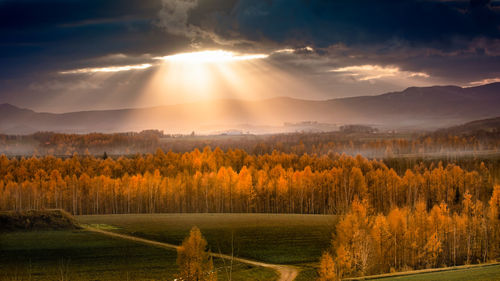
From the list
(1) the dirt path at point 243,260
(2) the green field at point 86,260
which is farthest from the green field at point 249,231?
(2) the green field at point 86,260

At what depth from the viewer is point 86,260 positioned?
6788cm

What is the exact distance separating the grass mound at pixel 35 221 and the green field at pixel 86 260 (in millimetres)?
4385

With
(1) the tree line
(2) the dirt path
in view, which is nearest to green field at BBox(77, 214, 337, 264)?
(2) the dirt path

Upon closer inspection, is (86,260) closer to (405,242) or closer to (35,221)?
(35,221)

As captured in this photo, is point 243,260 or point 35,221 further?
point 35,221

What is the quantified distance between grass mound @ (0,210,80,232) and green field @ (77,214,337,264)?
7.78 meters

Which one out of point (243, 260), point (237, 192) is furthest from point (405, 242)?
point (237, 192)

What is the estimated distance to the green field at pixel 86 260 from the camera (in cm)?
6041

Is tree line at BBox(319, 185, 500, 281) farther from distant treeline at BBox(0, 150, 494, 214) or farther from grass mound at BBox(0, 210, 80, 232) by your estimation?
→ grass mound at BBox(0, 210, 80, 232)

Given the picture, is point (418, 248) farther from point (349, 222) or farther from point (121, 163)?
point (121, 163)

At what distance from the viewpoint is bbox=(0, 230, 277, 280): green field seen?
6041 cm

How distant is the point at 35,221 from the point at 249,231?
38.1 m

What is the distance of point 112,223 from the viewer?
99062 mm

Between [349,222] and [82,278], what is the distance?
3316 centimetres
